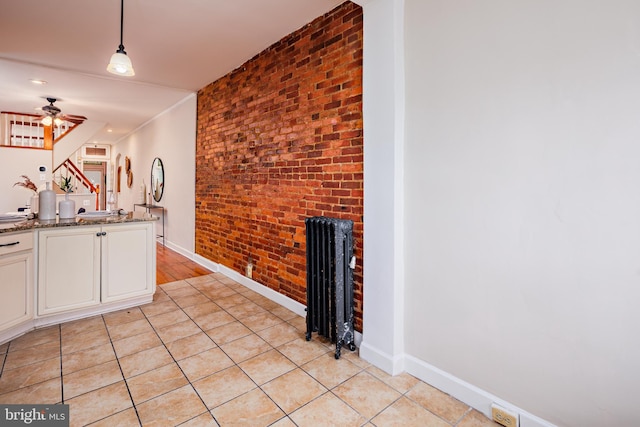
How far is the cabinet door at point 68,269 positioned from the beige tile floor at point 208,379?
207mm

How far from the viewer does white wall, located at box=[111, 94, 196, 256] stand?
5016mm

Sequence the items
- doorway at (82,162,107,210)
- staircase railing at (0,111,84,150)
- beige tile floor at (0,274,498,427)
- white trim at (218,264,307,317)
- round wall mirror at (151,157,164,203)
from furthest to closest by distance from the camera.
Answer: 1. doorway at (82,162,107,210)
2. round wall mirror at (151,157,164,203)
3. staircase railing at (0,111,84,150)
4. white trim at (218,264,307,317)
5. beige tile floor at (0,274,498,427)

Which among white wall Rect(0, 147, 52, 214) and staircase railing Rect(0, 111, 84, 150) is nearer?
white wall Rect(0, 147, 52, 214)

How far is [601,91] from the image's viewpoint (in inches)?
51.2

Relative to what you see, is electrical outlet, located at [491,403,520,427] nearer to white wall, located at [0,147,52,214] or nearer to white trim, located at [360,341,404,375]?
white trim, located at [360,341,404,375]

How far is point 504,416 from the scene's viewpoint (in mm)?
1575

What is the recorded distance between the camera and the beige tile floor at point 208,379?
1.65m

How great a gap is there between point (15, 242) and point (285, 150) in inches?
87.0

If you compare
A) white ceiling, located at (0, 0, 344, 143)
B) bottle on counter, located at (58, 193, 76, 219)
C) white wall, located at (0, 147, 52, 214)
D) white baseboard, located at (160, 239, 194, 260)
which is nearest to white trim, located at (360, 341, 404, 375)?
white ceiling, located at (0, 0, 344, 143)

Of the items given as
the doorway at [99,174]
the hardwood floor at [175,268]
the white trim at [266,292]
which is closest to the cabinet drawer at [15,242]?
the hardwood floor at [175,268]

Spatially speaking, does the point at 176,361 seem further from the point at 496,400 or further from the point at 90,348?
the point at 496,400

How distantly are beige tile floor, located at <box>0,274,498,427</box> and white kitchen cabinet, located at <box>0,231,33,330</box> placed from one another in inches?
8.3

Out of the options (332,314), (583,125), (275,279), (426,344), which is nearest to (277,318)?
(275,279)

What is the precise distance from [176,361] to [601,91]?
275 cm
